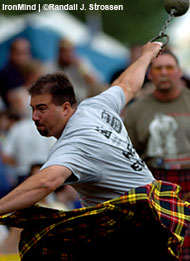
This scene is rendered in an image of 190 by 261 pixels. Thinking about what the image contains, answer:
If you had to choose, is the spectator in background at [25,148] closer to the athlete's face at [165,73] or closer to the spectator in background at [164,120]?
the spectator in background at [164,120]

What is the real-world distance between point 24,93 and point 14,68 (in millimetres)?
696

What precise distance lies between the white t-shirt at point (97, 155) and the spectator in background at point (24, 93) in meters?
4.71

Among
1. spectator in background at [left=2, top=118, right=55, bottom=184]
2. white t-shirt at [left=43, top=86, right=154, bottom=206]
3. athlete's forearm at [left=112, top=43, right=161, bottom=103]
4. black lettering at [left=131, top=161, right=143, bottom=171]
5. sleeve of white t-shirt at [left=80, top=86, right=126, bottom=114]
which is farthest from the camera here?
spectator in background at [left=2, top=118, right=55, bottom=184]

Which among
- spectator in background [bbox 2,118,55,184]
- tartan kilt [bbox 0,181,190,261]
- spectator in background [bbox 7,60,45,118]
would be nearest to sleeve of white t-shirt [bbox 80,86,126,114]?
tartan kilt [bbox 0,181,190,261]

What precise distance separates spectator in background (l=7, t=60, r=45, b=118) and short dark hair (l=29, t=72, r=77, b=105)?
4.59 metres

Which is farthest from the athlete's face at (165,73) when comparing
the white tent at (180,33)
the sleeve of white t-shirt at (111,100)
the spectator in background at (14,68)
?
the white tent at (180,33)

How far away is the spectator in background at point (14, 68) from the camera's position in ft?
30.5

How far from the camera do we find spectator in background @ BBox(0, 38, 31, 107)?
929 centimetres

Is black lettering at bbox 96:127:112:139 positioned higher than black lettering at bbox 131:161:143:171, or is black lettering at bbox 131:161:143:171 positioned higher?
black lettering at bbox 96:127:112:139

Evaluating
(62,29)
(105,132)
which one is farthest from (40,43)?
(105,132)

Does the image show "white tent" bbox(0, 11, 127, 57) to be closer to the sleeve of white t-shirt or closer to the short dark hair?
the sleeve of white t-shirt

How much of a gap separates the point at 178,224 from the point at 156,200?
188mm

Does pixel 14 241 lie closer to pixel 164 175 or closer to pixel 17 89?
pixel 164 175

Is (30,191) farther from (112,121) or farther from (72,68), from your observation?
(72,68)
